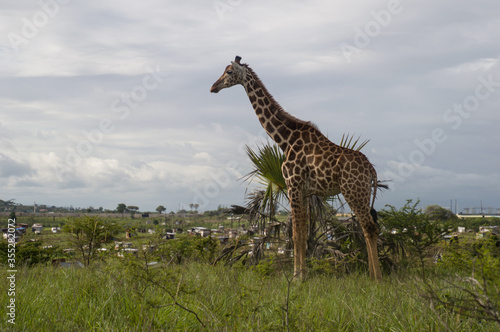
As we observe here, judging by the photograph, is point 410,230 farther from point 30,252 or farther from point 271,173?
point 30,252

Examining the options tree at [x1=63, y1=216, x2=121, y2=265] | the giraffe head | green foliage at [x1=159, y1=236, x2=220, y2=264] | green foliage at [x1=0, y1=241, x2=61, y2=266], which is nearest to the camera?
the giraffe head

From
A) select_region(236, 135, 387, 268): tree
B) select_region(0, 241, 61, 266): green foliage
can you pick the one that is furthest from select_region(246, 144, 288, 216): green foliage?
select_region(0, 241, 61, 266): green foliage

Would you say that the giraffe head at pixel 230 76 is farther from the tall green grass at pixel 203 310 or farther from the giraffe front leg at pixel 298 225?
the tall green grass at pixel 203 310

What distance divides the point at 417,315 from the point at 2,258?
1047 cm

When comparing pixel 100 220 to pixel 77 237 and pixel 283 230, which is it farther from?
pixel 283 230

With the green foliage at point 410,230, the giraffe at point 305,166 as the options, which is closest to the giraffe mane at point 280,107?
the giraffe at point 305,166

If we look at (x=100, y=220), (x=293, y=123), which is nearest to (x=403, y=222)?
(x=293, y=123)

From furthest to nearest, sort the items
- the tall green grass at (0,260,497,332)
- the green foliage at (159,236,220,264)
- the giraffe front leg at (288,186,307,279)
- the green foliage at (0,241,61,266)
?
1. the green foliage at (159,236,220,264)
2. the green foliage at (0,241,61,266)
3. the giraffe front leg at (288,186,307,279)
4. the tall green grass at (0,260,497,332)

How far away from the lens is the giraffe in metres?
8.05

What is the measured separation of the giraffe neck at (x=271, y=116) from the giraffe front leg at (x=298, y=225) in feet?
3.61

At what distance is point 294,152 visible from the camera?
8750 millimetres

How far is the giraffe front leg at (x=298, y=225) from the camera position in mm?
8320

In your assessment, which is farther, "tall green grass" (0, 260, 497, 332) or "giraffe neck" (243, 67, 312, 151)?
"giraffe neck" (243, 67, 312, 151)

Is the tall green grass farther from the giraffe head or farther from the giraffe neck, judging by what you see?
the giraffe head
